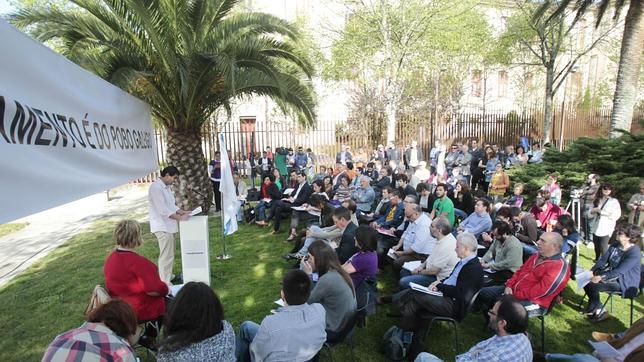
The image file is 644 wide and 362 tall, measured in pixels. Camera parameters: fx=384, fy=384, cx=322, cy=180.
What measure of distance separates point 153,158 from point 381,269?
4237mm

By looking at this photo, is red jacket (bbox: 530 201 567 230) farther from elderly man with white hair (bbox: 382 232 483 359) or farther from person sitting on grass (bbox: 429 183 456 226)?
elderly man with white hair (bbox: 382 232 483 359)

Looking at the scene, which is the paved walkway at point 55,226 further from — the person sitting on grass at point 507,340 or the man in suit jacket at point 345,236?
the person sitting on grass at point 507,340

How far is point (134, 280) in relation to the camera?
148 inches

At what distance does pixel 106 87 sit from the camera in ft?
9.73

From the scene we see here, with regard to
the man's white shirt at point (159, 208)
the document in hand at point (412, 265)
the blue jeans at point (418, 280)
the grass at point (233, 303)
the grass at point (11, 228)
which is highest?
the man's white shirt at point (159, 208)

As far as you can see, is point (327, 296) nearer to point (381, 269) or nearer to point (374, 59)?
point (381, 269)

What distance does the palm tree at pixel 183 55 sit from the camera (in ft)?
22.9

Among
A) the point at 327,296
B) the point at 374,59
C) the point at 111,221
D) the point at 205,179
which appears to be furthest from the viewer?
the point at 374,59

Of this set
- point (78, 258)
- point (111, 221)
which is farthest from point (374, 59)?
point (78, 258)

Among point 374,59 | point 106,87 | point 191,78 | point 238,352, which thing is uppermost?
point 374,59

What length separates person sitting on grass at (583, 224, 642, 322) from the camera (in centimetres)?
472

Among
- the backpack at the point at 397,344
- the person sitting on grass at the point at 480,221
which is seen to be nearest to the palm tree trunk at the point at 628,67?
the person sitting on grass at the point at 480,221

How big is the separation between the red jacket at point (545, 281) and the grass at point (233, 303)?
729 mm

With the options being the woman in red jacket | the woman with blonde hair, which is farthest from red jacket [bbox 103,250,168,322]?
the woman with blonde hair
